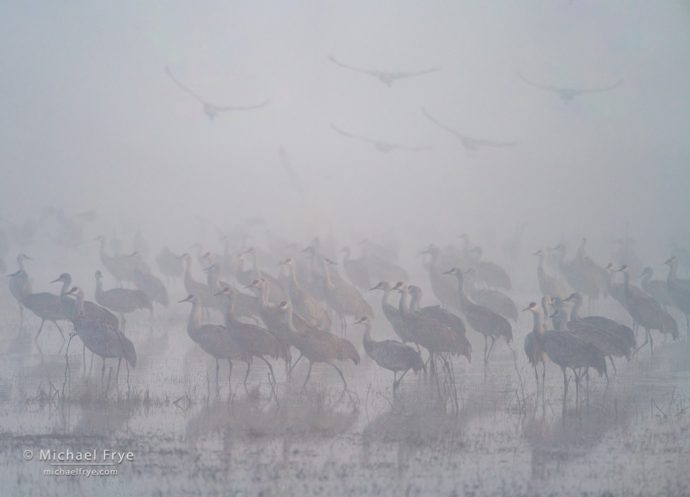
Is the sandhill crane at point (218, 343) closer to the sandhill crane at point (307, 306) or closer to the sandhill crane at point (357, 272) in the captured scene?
the sandhill crane at point (307, 306)

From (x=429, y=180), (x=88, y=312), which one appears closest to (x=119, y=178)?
(x=88, y=312)

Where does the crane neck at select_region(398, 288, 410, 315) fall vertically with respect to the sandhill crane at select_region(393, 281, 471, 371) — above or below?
above

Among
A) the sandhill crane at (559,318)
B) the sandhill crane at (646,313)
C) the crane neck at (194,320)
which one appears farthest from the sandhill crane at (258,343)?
the sandhill crane at (646,313)

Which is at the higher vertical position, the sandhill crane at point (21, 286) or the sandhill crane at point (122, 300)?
the sandhill crane at point (21, 286)

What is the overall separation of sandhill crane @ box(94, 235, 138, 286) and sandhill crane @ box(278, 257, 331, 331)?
2055mm

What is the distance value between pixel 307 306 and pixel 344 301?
501 millimetres

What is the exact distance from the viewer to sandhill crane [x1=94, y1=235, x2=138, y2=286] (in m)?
8.15

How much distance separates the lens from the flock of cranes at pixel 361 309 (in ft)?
17.8

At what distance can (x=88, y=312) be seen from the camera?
6031 mm

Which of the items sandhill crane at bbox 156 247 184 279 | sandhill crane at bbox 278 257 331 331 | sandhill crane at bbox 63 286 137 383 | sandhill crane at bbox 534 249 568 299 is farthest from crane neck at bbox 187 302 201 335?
sandhill crane at bbox 534 249 568 299

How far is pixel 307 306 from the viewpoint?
6539 mm

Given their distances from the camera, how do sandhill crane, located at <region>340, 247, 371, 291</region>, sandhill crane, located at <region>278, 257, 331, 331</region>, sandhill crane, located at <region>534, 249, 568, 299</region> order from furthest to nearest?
sandhill crane, located at <region>340, 247, 371, 291</region>, sandhill crane, located at <region>534, 249, 568, 299</region>, sandhill crane, located at <region>278, 257, 331, 331</region>

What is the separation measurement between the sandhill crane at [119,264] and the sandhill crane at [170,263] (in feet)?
1.24

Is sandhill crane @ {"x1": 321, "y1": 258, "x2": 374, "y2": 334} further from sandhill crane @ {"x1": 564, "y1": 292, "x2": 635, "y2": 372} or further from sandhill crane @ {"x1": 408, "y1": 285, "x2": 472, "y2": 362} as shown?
sandhill crane @ {"x1": 564, "y1": 292, "x2": 635, "y2": 372}
